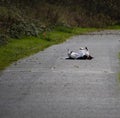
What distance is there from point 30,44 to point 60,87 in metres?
14.2

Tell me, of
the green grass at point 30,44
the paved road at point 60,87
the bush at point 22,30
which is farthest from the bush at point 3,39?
the paved road at point 60,87

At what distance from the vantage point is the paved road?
12.8 metres

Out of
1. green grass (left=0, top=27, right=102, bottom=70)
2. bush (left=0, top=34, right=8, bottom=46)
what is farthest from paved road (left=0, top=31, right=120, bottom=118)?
bush (left=0, top=34, right=8, bottom=46)

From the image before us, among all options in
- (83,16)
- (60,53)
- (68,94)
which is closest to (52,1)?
(83,16)

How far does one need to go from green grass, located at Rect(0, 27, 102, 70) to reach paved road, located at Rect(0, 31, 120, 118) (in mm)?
673

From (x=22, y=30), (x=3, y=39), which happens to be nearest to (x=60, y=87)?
(x=3, y=39)

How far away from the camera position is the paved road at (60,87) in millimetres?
12790

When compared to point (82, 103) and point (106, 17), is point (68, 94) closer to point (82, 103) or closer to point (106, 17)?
point (82, 103)

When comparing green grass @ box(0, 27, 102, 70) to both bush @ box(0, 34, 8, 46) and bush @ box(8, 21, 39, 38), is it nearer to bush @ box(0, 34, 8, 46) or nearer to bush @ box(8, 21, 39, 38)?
bush @ box(0, 34, 8, 46)

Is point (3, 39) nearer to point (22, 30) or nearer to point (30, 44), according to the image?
point (30, 44)

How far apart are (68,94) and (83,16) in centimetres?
3234

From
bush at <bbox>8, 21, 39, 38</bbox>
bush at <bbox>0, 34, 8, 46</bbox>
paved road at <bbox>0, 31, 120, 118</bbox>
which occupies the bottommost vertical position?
bush at <bbox>8, 21, 39, 38</bbox>

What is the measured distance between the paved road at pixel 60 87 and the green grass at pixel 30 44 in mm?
673

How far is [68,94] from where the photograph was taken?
15172 millimetres
